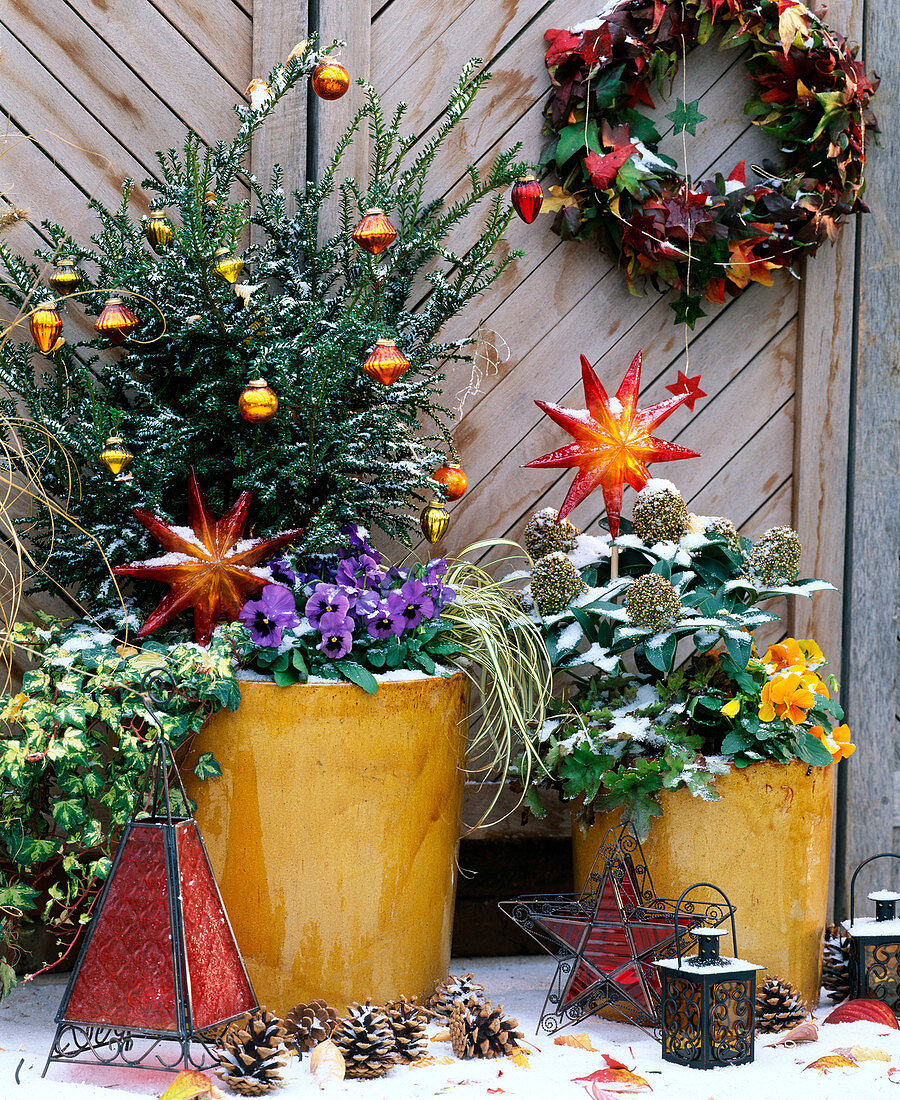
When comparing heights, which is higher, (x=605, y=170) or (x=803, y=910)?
(x=605, y=170)

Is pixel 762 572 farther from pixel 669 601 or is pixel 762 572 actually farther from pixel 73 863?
pixel 73 863

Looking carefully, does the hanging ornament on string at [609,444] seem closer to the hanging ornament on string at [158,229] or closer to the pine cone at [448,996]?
the hanging ornament on string at [158,229]

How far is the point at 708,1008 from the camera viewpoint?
1.50m

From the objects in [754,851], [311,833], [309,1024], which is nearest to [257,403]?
[311,833]

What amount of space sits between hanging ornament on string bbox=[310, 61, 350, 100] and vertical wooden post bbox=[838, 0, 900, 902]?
52.9 inches

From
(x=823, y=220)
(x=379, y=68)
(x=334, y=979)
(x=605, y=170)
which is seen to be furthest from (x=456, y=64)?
(x=334, y=979)

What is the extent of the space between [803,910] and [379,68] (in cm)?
193

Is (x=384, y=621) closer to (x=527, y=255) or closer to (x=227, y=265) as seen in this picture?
(x=227, y=265)

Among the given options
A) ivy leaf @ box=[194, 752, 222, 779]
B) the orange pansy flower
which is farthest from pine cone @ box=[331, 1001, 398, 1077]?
the orange pansy flower

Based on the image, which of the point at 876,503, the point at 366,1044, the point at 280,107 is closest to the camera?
the point at 366,1044

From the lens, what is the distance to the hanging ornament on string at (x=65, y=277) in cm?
189

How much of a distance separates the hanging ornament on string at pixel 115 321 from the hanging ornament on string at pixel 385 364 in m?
0.43

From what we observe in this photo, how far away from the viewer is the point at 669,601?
176 centimetres

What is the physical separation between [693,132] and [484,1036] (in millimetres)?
1975
